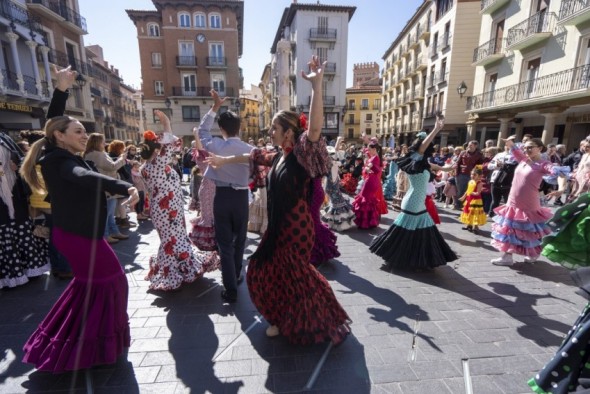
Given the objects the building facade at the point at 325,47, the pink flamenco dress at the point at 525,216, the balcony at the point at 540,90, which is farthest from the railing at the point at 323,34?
the pink flamenco dress at the point at 525,216

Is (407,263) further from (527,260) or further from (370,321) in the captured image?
(527,260)

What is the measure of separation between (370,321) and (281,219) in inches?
61.1

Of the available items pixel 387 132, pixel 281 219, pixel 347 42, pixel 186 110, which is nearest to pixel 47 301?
pixel 281 219

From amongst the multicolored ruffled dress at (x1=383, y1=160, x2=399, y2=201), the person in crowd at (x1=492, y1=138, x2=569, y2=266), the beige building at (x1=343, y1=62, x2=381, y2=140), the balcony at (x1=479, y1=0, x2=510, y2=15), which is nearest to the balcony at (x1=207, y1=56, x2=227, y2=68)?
the beige building at (x1=343, y1=62, x2=381, y2=140)

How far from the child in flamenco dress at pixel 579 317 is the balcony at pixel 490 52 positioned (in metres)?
19.0

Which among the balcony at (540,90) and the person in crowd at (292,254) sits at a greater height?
the balcony at (540,90)

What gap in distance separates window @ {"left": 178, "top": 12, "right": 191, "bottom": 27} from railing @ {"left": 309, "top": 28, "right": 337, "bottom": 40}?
12.2 metres

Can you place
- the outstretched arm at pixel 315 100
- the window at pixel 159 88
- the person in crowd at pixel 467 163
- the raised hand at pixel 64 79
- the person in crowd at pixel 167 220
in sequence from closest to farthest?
the outstretched arm at pixel 315 100 < the raised hand at pixel 64 79 < the person in crowd at pixel 167 220 < the person in crowd at pixel 467 163 < the window at pixel 159 88

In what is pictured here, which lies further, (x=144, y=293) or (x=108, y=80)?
(x=108, y=80)

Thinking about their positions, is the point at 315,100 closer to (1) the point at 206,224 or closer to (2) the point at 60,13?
(1) the point at 206,224

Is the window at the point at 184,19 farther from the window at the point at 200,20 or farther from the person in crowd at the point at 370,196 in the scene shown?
the person in crowd at the point at 370,196

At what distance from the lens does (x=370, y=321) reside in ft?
10.4

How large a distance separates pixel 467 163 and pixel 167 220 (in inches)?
309

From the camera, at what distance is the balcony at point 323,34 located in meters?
30.7
